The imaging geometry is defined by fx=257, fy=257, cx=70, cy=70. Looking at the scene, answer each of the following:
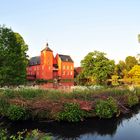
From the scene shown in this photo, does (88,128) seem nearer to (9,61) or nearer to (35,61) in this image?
(9,61)

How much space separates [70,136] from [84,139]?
660mm

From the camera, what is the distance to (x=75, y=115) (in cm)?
1278

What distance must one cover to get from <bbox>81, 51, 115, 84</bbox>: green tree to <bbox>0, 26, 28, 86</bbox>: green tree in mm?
34607

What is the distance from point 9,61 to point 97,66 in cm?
3746

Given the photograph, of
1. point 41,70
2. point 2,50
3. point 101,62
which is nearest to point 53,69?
point 41,70

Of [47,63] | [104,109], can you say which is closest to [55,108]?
[104,109]

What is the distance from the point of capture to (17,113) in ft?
41.7

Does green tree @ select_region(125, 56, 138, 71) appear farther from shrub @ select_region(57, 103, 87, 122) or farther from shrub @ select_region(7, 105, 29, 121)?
shrub @ select_region(7, 105, 29, 121)

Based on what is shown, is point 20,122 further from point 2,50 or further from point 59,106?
point 2,50

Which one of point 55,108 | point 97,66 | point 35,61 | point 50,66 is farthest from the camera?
point 35,61

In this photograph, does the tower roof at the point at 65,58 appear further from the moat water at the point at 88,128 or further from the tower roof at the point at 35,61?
the moat water at the point at 88,128

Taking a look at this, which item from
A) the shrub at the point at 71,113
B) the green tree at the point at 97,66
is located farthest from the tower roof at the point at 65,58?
the shrub at the point at 71,113

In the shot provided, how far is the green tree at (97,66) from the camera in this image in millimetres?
63719

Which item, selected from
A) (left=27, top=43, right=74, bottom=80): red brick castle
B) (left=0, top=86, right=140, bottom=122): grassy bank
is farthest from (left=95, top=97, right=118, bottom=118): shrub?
(left=27, top=43, right=74, bottom=80): red brick castle
